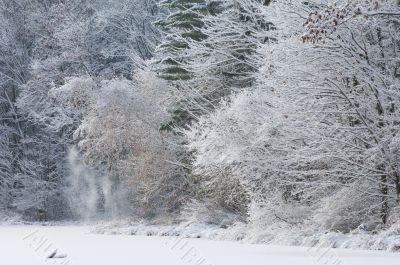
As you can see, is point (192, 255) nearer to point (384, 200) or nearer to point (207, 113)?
point (384, 200)

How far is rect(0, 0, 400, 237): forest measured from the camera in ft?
55.0

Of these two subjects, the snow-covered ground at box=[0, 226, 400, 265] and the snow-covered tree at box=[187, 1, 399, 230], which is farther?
the snow-covered tree at box=[187, 1, 399, 230]

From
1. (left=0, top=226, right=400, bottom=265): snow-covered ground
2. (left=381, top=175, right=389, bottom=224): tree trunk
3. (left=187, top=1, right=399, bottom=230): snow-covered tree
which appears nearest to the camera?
(left=0, top=226, right=400, bottom=265): snow-covered ground

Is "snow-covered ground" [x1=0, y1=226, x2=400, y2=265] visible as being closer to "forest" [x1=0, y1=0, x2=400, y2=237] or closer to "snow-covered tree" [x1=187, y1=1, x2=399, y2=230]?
"snow-covered tree" [x1=187, y1=1, x2=399, y2=230]

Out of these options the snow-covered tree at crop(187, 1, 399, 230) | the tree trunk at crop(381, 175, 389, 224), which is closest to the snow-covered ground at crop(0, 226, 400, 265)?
the snow-covered tree at crop(187, 1, 399, 230)

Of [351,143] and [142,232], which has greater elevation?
[351,143]

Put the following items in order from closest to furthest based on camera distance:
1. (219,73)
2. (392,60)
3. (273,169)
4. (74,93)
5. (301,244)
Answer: (301,244), (392,60), (273,169), (219,73), (74,93)

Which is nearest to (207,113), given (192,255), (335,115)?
(335,115)

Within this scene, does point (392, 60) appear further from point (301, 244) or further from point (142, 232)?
point (142, 232)

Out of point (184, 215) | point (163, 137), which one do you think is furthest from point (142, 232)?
point (163, 137)

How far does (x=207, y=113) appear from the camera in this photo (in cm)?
2622

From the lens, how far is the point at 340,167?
17.9 m

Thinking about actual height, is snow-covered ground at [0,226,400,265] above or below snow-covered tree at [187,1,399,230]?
below

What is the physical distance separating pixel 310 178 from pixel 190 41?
9.68 metres
